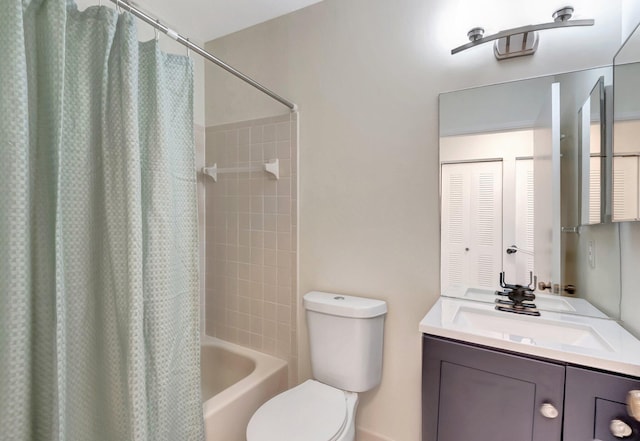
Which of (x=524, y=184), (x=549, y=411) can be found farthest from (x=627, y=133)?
(x=549, y=411)

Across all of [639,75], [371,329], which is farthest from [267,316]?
[639,75]

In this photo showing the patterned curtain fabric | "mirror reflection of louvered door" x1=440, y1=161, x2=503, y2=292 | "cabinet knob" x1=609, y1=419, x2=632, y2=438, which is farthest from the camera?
"mirror reflection of louvered door" x1=440, y1=161, x2=503, y2=292

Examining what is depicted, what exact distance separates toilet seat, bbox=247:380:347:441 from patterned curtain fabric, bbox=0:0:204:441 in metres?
0.24

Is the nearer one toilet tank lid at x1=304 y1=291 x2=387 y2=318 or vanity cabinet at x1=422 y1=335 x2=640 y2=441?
vanity cabinet at x1=422 y1=335 x2=640 y2=441

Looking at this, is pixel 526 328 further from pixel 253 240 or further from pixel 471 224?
pixel 253 240

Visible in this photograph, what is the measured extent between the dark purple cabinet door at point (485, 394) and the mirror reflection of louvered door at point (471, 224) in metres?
0.42

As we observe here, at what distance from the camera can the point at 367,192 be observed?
1.62m

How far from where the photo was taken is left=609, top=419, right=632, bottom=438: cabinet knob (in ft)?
2.73

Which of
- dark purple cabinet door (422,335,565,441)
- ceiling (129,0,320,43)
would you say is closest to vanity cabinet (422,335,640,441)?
dark purple cabinet door (422,335,565,441)

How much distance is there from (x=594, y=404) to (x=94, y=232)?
60.5 inches

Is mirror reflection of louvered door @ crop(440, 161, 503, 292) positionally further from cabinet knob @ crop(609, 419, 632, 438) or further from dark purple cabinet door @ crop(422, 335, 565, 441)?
cabinet knob @ crop(609, 419, 632, 438)

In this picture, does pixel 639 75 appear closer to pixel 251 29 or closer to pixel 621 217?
pixel 621 217

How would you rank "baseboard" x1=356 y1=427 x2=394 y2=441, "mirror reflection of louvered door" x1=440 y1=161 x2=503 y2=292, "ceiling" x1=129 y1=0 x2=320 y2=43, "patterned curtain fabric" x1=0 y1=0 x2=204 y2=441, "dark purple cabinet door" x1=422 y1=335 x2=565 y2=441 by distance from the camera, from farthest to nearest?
"ceiling" x1=129 y1=0 x2=320 y2=43, "baseboard" x1=356 y1=427 x2=394 y2=441, "mirror reflection of louvered door" x1=440 y1=161 x2=503 y2=292, "dark purple cabinet door" x1=422 y1=335 x2=565 y2=441, "patterned curtain fabric" x1=0 y1=0 x2=204 y2=441

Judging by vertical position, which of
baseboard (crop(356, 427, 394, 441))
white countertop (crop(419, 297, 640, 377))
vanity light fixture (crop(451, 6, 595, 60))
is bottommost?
baseboard (crop(356, 427, 394, 441))
